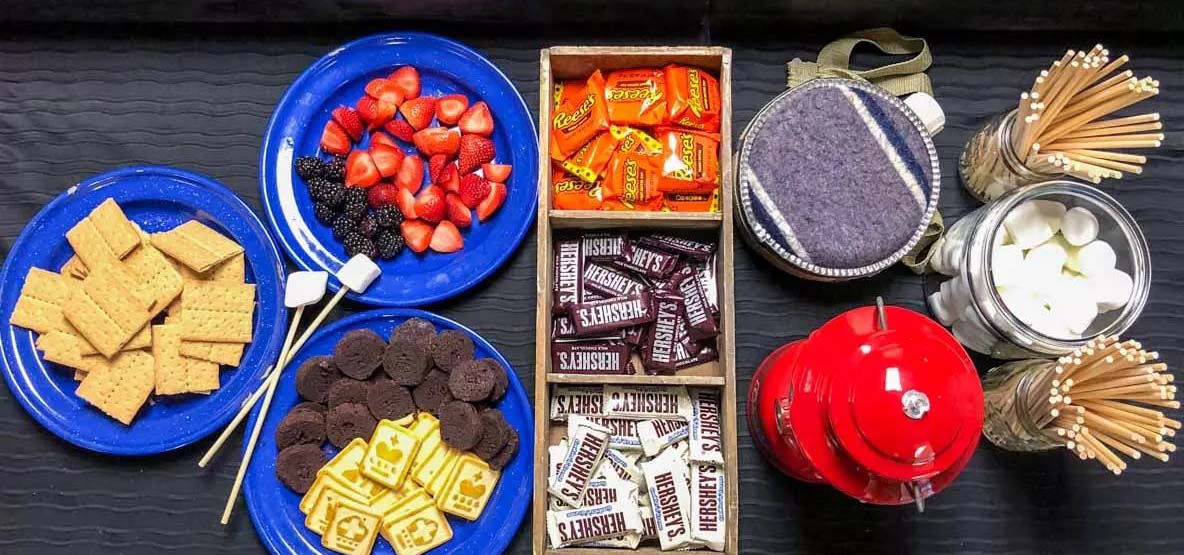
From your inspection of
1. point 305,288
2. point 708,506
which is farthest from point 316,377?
point 708,506

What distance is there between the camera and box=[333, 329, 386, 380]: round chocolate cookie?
1362 millimetres

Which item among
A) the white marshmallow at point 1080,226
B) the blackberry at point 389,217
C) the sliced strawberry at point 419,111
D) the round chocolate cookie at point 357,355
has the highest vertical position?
the sliced strawberry at point 419,111

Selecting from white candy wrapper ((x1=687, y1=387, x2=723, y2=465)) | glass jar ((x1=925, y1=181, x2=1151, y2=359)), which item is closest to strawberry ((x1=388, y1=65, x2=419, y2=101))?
white candy wrapper ((x1=687, y1=387, x2=723, y2=465))

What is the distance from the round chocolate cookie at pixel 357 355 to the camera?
4.47 ft

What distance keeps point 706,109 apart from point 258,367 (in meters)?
0.96

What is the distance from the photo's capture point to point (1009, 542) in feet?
4.58

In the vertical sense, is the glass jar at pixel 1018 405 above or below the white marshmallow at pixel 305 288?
below

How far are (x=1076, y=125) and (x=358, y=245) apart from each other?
1.27 m

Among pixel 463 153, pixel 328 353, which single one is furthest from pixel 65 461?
pixel 463 153

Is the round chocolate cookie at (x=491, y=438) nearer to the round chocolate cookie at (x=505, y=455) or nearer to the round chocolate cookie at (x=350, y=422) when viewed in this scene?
the round chocolate cookie at (x=505, y=455)

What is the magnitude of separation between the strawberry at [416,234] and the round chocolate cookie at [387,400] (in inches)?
10.3

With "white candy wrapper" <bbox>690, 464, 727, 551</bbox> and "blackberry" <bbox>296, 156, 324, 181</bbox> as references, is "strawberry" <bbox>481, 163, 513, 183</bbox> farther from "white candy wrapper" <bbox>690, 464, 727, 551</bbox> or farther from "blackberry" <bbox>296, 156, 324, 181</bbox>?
"white candy wrapper" <bbox>690, 464, 727, 551</bbox>

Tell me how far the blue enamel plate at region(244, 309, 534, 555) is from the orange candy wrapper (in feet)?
1.50

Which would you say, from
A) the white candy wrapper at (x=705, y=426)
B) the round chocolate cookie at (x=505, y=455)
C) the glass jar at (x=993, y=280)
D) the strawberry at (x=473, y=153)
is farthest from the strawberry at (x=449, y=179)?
the glass jar at (x=993, y=280)
